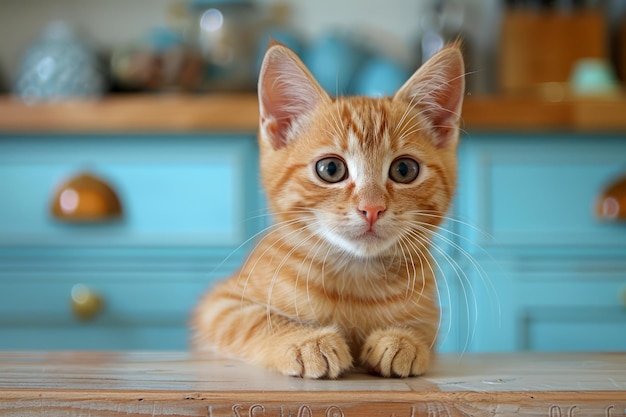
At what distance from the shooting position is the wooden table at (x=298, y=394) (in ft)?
1.99

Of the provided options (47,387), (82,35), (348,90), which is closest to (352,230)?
(47,387)

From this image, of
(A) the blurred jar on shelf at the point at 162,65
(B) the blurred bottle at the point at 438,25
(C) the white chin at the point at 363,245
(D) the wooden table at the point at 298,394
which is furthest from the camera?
(B) the blurred bottle at the point at 438,25

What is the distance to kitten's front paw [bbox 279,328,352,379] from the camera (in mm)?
753

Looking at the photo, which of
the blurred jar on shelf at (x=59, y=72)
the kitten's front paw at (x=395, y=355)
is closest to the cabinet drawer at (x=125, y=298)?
the blurred jar on shelf at (x=59, y=72)

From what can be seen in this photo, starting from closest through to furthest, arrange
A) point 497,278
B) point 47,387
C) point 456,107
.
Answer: point 47,387
point 456,107
point 497,278

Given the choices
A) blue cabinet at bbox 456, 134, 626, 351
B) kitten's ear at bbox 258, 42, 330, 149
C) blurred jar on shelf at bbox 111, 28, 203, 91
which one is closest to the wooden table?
kitten's ear at bbox 258, 42, 330, 149

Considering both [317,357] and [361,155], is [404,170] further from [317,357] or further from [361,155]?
[317,357]

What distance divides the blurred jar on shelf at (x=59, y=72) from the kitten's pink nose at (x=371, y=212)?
53.4 inches

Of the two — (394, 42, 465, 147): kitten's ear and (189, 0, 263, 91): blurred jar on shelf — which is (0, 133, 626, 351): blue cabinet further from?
(394, 42, 465, 147): kitten's ear

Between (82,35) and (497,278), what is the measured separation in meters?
1.37

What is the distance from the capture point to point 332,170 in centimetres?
90

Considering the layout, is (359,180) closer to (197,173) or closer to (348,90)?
(197,173)

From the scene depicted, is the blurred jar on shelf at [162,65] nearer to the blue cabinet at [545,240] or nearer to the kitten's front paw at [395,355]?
the blue cabinet at [545,240]

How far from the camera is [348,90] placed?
2.16 metres
